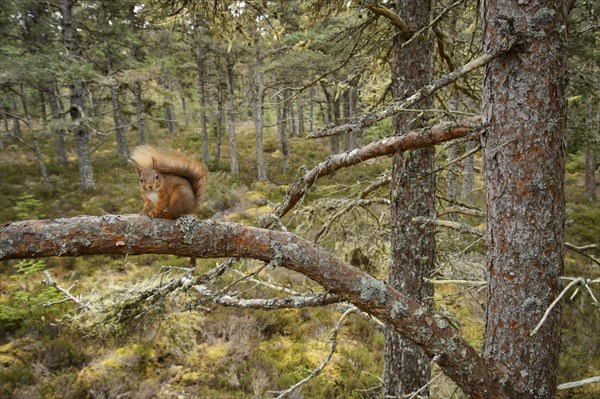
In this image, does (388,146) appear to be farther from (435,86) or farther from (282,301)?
(282,301)

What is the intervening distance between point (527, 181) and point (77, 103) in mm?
16719

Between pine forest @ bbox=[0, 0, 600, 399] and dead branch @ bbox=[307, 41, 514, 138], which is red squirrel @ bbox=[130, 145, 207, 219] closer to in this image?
pine forest @ bbox=[0, 0, 600, 399]

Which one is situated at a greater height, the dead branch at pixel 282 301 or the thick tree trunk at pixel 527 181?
the thick tree trunk at pixel 527 181

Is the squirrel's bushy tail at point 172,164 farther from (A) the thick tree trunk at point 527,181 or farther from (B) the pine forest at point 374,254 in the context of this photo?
(A) the thick tree trunk at point 527,181

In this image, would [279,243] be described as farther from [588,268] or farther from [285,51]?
[285,51]

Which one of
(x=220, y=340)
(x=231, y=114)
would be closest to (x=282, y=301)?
(x=220, y=340)

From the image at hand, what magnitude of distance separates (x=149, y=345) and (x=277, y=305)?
5613 mm

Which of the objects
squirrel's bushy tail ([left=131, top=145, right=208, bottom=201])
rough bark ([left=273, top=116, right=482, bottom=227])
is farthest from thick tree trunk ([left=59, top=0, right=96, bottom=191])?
rough bark ([left=273, top=116, right=482, bottom=227])

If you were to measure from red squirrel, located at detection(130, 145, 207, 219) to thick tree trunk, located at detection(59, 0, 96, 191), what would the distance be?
1349 centimetres

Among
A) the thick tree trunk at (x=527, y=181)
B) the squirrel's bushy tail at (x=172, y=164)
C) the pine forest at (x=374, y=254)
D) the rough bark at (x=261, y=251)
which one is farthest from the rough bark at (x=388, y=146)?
the rough bark at (x=261, y=251)

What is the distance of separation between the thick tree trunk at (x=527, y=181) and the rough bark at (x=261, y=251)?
0.21 m

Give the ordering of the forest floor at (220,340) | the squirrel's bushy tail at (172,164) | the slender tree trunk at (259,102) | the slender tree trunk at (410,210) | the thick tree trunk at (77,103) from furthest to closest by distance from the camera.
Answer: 1. the slender tree trunk at (259,102)
2. the thick tree trunk at (77,103)
3. the forest floor at (220,340)
4. the slender tree trunk at (410,210)
5. the squirrel's bushy tail at (172,164)

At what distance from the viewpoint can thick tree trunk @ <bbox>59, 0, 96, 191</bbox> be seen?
1395 cm

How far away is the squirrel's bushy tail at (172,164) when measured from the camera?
208cm
